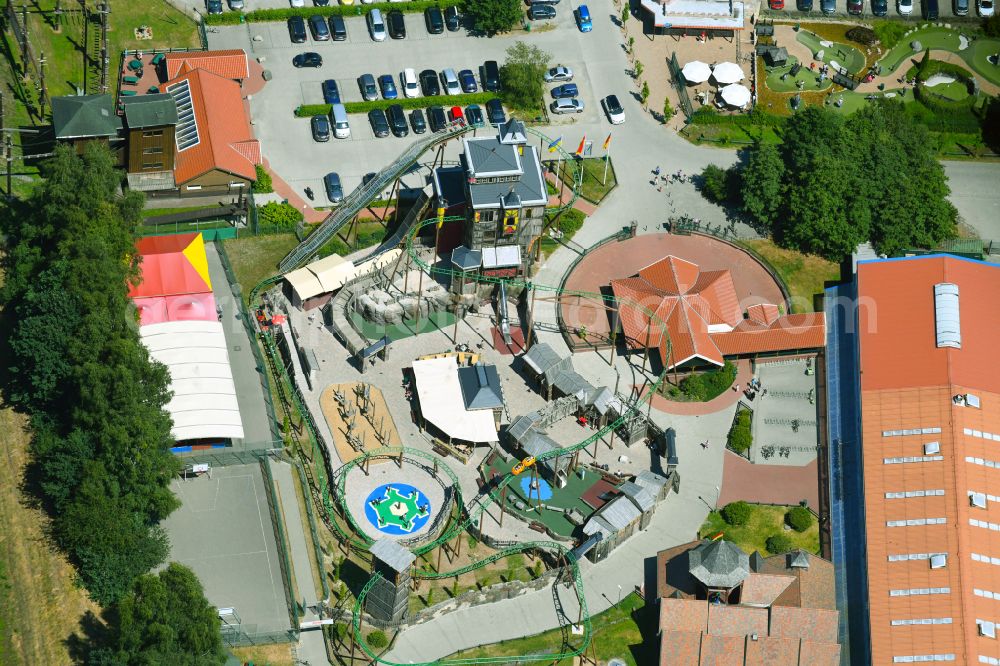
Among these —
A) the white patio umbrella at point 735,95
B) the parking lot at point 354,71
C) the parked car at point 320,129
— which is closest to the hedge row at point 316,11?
the parking lot at point 354,71

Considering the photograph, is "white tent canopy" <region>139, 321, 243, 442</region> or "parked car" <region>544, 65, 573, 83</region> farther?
"parked car" <region>544, 65, 573, 83</region>

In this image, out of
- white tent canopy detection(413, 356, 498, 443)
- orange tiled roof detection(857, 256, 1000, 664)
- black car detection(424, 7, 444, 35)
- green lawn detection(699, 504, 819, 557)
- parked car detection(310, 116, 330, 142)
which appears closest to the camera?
orange tiled roof detection(857, 256, 1000, 664)

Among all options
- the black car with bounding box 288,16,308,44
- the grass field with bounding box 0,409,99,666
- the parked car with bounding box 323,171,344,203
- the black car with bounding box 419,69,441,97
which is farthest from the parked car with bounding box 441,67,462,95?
the grass field with bounding box 0,409,99,666

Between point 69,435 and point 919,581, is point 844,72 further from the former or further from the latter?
point 69,435

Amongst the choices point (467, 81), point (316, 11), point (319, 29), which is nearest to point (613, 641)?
point (467, 81)

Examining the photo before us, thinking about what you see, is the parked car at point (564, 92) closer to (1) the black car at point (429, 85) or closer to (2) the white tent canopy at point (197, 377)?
(1) the black car at point (429, 85)

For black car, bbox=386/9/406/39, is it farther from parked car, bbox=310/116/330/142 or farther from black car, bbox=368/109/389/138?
parked car, bbox=310/116/330/142
